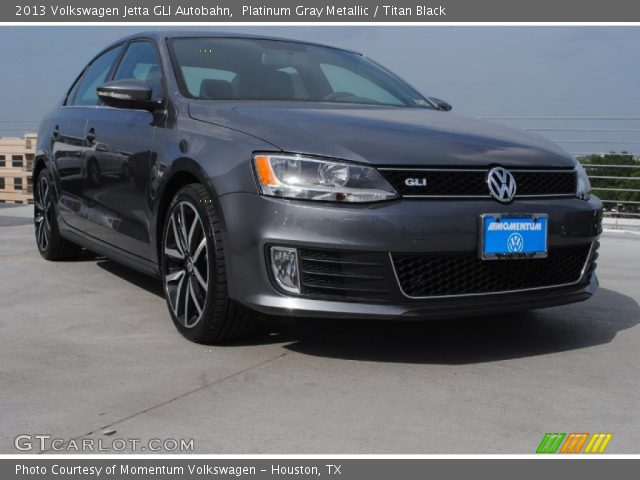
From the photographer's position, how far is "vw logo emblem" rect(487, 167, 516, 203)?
3.40 m

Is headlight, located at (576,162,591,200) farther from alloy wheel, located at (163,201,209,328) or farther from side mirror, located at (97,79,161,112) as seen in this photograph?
side mirror, located at (97,79,161,112)

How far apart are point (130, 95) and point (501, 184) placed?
1.84 metres

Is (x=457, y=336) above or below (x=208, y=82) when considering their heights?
below

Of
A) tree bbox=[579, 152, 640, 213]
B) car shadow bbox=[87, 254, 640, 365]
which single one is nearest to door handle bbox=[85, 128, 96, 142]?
car shadow bbox=[87, 254, 640, 365]

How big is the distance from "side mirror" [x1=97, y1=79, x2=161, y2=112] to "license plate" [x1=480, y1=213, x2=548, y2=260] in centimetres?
176

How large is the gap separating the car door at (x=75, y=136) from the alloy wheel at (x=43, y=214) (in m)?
0.38

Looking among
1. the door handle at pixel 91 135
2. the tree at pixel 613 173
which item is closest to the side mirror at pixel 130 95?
the door handle at pixel 91 135

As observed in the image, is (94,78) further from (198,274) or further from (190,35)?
(198,274)

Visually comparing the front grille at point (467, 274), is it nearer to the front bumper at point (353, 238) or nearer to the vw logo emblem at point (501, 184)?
the front bumper at point (353, 238)

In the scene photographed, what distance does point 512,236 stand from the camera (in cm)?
339

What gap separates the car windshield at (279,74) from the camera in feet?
13.8

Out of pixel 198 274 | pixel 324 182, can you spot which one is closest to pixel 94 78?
pixel 198 274
